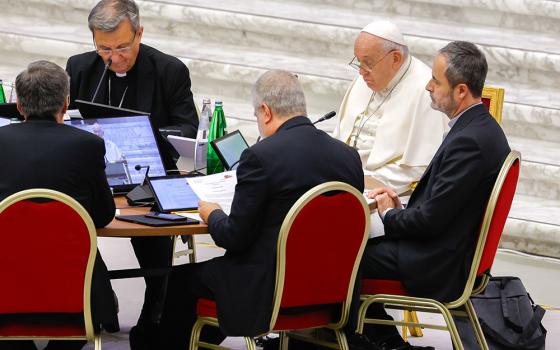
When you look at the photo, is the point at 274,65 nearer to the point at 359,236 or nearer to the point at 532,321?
the point at 532,321

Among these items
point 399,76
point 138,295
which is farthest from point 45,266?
point 399,76

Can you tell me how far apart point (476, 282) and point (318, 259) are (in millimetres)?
807

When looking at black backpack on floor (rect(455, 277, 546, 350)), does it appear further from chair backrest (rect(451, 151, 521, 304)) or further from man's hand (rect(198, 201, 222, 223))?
man's hand (rect(198, 201, 222, 223))

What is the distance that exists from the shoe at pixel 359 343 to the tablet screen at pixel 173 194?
754 mm

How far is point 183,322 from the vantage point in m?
4.03

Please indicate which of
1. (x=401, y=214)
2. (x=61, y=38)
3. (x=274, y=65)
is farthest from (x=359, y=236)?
(x=61, y=38)

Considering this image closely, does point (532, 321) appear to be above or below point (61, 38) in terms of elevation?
below

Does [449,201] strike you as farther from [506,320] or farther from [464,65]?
[506,320]

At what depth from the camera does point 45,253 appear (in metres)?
3.53

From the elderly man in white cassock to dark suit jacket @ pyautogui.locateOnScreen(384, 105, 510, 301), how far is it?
834 mm

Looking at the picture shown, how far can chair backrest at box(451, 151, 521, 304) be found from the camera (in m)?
3.92

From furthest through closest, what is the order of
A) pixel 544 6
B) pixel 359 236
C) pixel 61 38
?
pixel 61 38, pixel 544 6, pixel 359 236

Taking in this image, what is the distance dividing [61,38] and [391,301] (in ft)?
13.9

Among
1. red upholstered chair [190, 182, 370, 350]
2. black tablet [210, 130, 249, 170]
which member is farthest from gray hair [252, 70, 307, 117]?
black tablet [210, 130, 249, 170]
